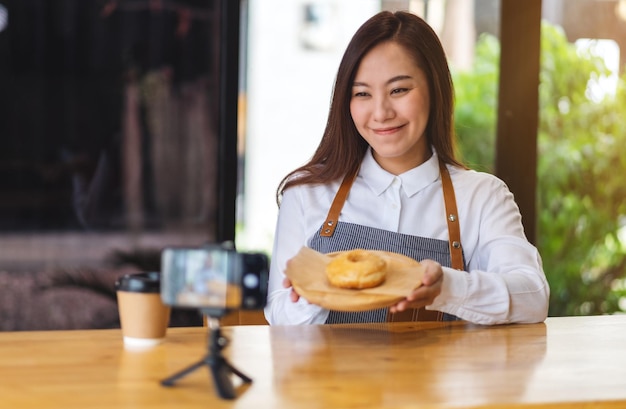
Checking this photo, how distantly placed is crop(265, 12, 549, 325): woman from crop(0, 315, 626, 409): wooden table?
1.01 feet

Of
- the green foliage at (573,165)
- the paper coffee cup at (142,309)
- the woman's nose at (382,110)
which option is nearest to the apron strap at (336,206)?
the woman's nose at (382,110)

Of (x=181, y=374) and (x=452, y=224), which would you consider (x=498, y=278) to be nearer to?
(x=452, y=224)

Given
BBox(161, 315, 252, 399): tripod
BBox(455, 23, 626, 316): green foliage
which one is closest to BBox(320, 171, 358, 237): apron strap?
BBox(161, 315, 252, 399): tripod

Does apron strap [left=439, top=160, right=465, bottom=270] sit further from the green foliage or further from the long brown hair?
→ the green foliage

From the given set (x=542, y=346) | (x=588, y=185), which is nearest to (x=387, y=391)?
(x=542, y=346)

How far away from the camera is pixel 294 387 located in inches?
53.3

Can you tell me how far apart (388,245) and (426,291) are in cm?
46

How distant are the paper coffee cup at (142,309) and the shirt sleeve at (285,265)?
516 mm

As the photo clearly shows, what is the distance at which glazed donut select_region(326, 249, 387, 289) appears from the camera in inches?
67.5

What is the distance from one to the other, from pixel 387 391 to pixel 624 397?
0.38 m

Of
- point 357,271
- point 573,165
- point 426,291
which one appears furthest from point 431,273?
point 573,165

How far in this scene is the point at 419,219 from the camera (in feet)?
7.50

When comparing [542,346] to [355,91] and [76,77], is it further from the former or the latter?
[76,77]

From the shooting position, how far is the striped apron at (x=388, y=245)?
217 centimetres
